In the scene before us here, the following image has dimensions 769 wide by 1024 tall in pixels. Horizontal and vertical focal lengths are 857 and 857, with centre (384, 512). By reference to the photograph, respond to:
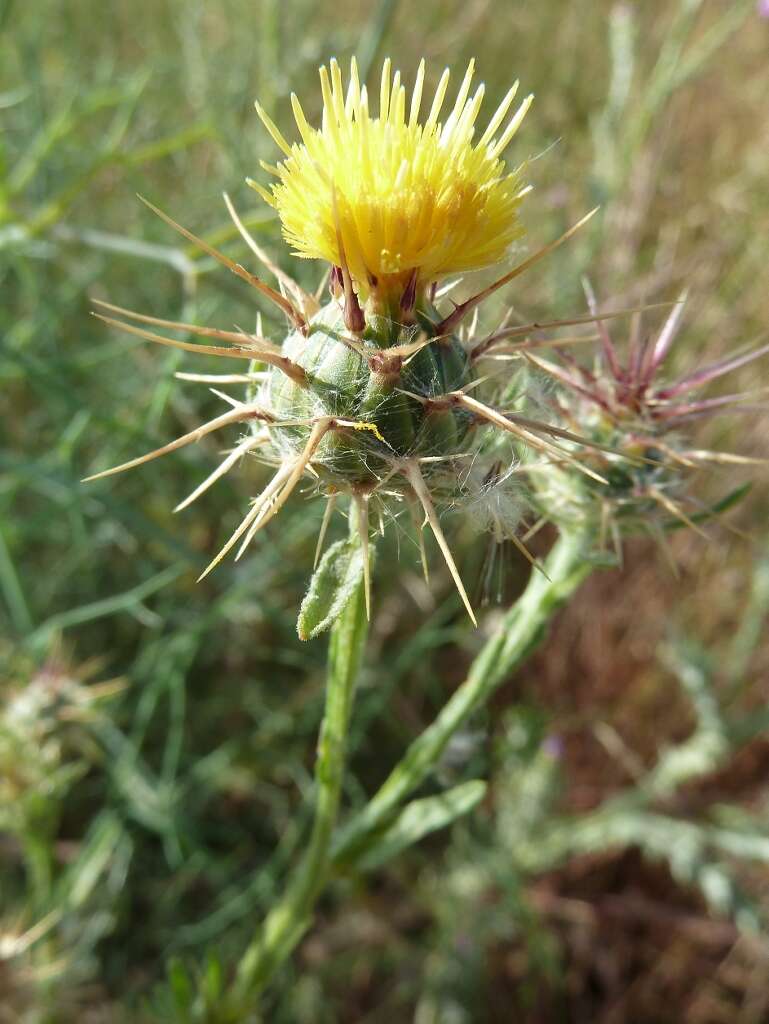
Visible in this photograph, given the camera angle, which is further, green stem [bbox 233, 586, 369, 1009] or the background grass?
the background grass

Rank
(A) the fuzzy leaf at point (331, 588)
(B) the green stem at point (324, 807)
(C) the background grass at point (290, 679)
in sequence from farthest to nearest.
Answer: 1. (C) the background grass at point (290, 679)
2. (B) the green stem at point (324, 807)
3. (A) the fuzzy leaf at point (331, 588)

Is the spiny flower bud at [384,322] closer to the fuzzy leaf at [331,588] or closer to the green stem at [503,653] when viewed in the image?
the fuzzy leaf at [331,588]

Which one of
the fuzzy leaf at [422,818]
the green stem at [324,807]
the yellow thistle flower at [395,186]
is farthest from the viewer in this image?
the fuzzy leaf at [422,818]

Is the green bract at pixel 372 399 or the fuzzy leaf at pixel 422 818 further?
the fuzzy leaf at pixel 422 818

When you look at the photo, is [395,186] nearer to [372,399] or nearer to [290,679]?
[372,399]

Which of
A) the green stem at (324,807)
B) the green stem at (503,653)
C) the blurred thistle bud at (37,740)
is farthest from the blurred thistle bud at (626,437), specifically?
the blurred thistle bud at (37,740)

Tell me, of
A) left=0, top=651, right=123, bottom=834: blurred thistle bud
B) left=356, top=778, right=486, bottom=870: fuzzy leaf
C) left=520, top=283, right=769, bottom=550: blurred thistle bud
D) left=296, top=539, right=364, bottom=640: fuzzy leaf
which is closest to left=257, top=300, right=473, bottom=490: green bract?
left=296, top=539, right=364, bottom=640: fuzzy leaf

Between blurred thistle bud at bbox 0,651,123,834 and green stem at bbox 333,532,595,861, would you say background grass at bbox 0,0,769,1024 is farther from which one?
green stem at bbox 333,532,595,861
